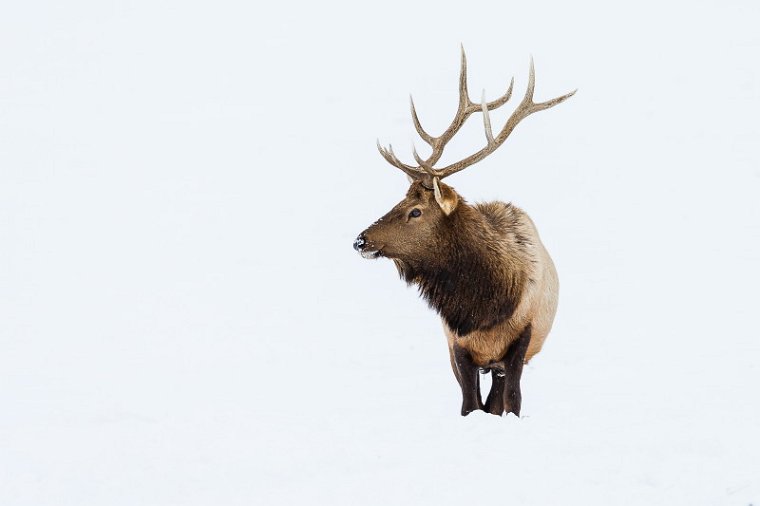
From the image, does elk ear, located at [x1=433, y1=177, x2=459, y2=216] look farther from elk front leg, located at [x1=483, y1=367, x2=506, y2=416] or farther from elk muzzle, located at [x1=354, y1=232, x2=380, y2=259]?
elk front leg, located at [x1=483, y1=367, x2=506, y2=416]

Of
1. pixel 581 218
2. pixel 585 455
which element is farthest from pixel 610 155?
pixel 585 455

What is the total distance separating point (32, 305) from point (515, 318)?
8.42 metres

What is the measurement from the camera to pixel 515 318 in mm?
6707

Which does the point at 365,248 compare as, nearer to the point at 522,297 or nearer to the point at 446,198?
the point at 446,198

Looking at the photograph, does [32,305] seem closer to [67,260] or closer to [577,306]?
[67,260]

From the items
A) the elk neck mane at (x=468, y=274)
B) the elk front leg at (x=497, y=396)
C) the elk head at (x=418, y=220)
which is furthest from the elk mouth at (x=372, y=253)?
the elk front leg at (x=497, y=396)

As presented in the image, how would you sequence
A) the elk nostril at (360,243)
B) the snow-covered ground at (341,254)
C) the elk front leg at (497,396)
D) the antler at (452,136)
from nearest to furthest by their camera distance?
1. the snow-covered ground at (341,254)
2. the elk nostril at (360,243)
3. the antler at (452,136)
4. the elk front leg at (497,396)

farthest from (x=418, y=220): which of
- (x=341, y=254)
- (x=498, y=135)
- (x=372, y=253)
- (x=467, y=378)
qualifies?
(x=341, y=254)

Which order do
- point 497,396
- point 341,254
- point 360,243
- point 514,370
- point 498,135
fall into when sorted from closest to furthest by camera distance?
1. point 360,243
2. point 514,370
3. point 498,135
4. point 497,396
5. point 341,254

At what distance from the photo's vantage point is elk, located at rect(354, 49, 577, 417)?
21.8 ft

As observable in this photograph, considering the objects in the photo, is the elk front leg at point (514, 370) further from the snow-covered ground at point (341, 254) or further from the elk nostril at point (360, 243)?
the elk nostril at point (360, 243)

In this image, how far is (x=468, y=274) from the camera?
22.1 feet

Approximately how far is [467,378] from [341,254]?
30.7 ft

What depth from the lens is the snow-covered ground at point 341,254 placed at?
5.36m
